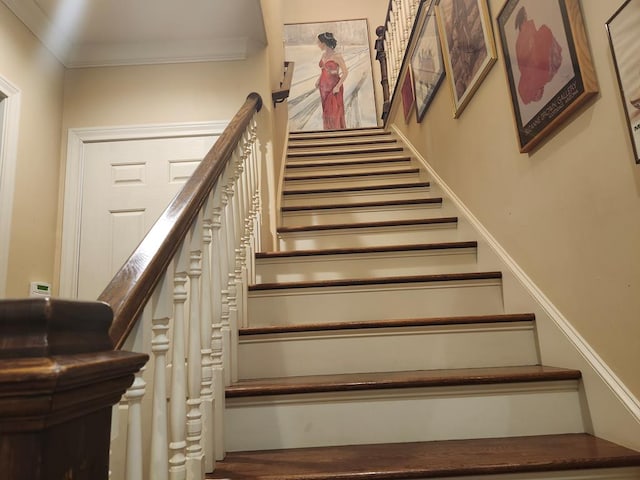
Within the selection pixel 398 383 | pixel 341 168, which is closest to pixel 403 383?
pixel 398 383

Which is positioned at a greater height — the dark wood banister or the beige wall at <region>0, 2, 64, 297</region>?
the beige wall at <region>0, 2, 64, 297</region>

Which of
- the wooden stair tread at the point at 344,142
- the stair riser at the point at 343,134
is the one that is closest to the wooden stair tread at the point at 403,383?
the wooden stair tread at the point at 344,142

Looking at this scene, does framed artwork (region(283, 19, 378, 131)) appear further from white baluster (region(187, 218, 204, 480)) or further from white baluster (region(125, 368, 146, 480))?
white baluster (region(125, 368, 146, 480))

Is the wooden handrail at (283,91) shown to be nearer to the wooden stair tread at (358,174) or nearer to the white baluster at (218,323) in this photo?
the wooden stair tread at (358,174)

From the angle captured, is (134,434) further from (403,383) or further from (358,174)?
(358,174)

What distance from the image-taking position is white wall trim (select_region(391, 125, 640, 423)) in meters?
1.13

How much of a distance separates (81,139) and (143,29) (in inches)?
29.1

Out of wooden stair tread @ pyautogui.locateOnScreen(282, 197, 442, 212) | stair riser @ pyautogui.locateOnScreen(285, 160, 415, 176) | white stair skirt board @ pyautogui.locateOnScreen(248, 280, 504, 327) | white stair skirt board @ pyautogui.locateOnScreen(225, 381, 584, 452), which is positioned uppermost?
stair riser @ pyautogui.locateOnScreen(285, 160, 415, 176)

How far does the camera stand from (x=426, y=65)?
9.57 ft

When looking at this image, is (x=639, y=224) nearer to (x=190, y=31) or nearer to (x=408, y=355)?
(x=408, y=355)

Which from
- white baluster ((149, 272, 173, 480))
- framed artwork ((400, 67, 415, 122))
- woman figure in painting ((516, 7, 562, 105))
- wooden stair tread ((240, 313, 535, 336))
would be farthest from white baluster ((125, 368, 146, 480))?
framed artwork ((400, 67, 415, 122))

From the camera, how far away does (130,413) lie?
70 cm

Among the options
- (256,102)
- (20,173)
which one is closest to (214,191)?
(256,102)

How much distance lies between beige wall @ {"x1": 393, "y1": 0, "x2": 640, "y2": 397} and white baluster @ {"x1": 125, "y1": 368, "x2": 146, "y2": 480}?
1.16 meters
